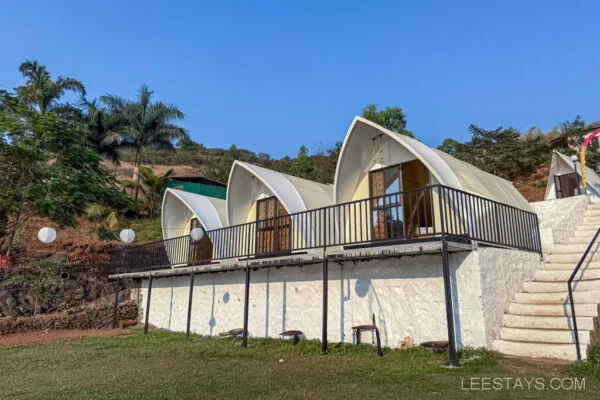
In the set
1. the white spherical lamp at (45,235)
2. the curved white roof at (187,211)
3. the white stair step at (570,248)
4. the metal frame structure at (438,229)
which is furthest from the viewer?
the curved white roof at (187,211)

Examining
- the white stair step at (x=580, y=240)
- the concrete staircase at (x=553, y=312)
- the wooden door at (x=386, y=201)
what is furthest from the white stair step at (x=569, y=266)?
the wooden door at (x=386, y=201)

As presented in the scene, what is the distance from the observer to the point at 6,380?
293 inches

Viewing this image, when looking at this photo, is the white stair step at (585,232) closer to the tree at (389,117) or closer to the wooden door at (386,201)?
the wooden door at (386,201)

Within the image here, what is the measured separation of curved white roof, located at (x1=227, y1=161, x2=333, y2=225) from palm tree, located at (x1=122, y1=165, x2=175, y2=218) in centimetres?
1408

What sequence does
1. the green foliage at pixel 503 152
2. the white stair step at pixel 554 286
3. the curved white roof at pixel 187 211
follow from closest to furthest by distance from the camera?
the white stair step at pixel 554 286, the curved white roof at pixel 187 211, the green foliage at pixel 503 152

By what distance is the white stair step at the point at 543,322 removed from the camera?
24.2 ft

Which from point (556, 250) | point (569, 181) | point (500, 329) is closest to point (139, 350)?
point (500, 329)

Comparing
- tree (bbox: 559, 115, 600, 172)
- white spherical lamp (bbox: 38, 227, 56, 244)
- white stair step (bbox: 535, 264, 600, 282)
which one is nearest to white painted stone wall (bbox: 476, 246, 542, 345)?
white stair step (bbox: 535, 264, 600, 282)

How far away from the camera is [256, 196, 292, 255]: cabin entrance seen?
14617 mm

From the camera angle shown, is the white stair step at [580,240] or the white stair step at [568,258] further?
the white stair step at [580,240]

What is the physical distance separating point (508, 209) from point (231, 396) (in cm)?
798

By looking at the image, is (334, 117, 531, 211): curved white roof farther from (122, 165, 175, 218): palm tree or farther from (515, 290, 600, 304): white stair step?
(122, 165, 175, 218): palm tree

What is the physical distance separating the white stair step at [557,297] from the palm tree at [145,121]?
92.9 feet

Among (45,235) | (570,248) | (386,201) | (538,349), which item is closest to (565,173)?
(570,248)
